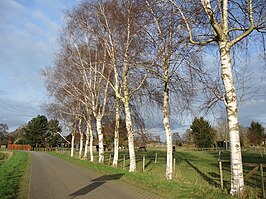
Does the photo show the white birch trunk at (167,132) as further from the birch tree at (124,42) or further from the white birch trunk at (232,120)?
the white birch trunk at (232,120)

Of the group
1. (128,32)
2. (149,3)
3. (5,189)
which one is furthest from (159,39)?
(5,189)

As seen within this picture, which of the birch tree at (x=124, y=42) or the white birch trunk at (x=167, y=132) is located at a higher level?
the birch tree at (x=124, y=42)

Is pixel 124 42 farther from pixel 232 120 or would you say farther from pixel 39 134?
pixel 39 134

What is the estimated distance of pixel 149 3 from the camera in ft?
35.0

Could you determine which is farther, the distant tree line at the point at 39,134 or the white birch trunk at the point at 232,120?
the distant tree line at the point at 39,134

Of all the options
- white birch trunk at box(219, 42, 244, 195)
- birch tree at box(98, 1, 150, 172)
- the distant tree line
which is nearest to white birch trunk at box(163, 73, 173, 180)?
birch tree at box(98, 1, 150, 172)

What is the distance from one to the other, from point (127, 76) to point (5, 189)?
10666 millimetres

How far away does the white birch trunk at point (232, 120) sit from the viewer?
7.94m

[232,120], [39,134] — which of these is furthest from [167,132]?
[39,134]

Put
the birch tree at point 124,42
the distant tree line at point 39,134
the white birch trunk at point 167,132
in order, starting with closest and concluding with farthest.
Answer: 1. the white birch trunk at point 167,132
2. the birch tree at point 124,42
3. the distant tree line at point 39,134

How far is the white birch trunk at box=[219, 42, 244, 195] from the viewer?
7941 mm

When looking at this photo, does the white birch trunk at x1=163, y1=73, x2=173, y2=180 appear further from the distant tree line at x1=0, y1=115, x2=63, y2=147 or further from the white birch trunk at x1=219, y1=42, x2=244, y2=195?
the distant tree line at x1=0, y1=115, x2=63, y2=147

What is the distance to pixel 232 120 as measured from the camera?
823 centimetres

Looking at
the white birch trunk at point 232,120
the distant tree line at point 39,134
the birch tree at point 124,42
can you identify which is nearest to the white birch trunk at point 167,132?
the birch tree at point 124,42
